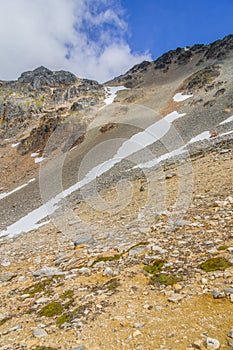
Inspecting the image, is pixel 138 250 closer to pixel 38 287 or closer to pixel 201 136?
pixel 38 287

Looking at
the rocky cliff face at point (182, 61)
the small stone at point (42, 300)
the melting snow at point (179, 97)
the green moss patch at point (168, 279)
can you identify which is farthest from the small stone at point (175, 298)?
the rocky cliff face at point (182, 61)

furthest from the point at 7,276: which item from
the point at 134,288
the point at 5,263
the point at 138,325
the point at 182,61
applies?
the point at 182,61

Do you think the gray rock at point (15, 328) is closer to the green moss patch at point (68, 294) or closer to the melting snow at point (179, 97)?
the green moss patch at point (68, 294)

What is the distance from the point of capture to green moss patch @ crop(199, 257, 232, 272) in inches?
263

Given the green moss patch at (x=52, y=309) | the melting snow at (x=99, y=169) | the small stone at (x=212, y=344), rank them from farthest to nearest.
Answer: the melting snow at (x=99, y=169) < the green moss patch at (x=52, y=309) < the small stone at (x=212, y=344)

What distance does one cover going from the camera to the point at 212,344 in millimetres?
4449

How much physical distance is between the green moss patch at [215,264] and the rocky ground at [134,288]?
0.02m

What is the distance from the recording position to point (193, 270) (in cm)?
693

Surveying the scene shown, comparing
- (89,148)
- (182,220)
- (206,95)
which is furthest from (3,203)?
(206,95)

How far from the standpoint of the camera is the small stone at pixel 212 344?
173 inches

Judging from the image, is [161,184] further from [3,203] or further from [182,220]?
[3,203]

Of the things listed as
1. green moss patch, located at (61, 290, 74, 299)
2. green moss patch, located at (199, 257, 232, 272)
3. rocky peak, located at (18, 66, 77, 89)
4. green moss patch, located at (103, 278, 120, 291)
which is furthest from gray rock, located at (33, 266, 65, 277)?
rocky peak, located at (18, 66, 77, 89)

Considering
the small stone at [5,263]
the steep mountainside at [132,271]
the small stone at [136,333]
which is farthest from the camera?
the small stone at [5,263]

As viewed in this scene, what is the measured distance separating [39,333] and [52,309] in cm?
98
